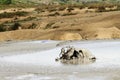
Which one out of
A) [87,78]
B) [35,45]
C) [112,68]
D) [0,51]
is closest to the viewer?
[87,78]

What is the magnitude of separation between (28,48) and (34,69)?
429 inches

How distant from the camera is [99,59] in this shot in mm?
20969

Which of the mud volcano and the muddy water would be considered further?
the mud volcano

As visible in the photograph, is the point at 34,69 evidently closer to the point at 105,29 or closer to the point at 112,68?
the point at 112,68

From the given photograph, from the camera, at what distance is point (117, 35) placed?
1344 inches

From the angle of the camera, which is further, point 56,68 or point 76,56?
point 76,56

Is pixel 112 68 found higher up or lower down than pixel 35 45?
higher up

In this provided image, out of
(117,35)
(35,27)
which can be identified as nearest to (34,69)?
(117,35)

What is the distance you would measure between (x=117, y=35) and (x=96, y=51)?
978cm

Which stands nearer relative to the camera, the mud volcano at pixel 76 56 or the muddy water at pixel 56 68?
the muddy water at pixel 56 68

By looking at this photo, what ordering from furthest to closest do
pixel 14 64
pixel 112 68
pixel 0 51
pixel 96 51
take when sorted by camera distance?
pixel 0 51 → pixel 96 51 → pixel 14 64 → pixel 112 68

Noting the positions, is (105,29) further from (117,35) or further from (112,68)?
(112,68)

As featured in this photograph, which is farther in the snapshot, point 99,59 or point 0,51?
point 0,51

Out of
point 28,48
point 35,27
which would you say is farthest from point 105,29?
point 35,27
